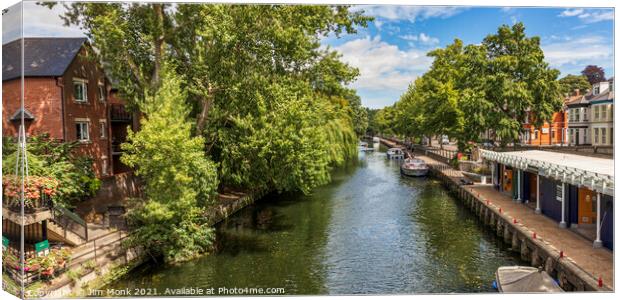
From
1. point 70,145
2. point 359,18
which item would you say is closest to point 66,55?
point 70,145

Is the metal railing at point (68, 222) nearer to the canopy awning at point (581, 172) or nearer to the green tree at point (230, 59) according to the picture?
the green tree at point (230, 59)

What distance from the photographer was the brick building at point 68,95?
26531 millimetres

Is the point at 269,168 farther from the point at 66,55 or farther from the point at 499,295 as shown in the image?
the point at 499,295

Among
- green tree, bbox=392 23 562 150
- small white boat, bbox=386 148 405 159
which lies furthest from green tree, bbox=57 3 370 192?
small white boat, bbox=386 148 405 159

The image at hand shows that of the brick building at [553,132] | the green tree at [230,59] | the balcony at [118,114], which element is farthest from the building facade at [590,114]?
the balcony at [118,114]

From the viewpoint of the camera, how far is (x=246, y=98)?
26.8 meters

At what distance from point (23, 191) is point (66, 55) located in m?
15.2

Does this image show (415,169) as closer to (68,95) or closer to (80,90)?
(80,90)

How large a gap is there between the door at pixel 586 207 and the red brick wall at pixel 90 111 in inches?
1053

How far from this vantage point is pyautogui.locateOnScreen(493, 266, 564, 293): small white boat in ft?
53.0

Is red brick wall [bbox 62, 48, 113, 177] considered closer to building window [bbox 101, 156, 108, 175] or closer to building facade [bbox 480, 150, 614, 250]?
building window [bbox 101, 156, 108, 175]

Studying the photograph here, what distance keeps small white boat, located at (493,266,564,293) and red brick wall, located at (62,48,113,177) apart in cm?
2401

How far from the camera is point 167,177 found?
2012 centimetres

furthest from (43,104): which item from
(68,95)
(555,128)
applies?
(555,128)
